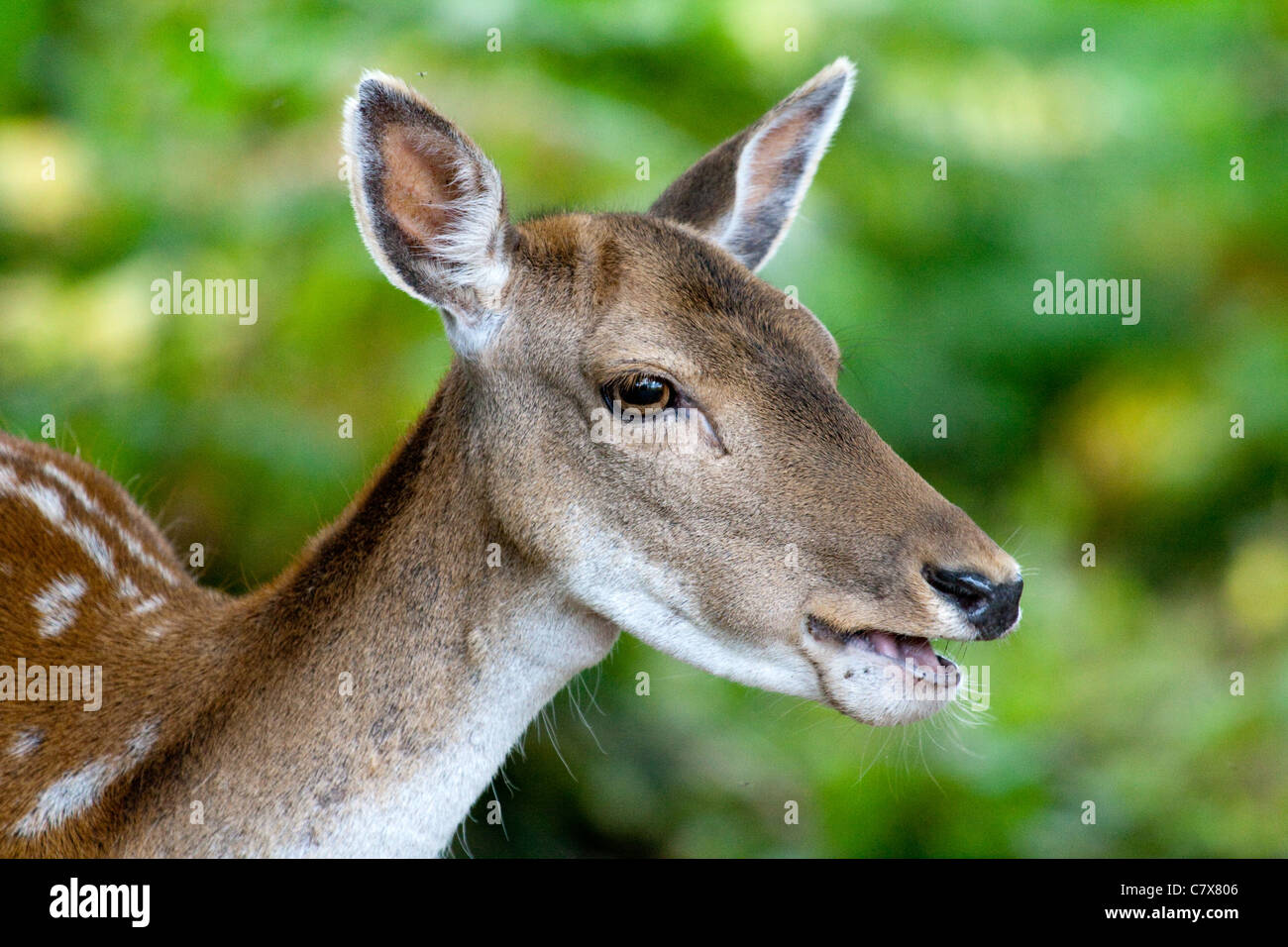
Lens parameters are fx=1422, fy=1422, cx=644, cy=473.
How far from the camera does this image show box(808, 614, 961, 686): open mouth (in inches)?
138

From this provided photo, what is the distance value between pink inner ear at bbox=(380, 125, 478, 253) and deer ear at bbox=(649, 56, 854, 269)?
90 cm

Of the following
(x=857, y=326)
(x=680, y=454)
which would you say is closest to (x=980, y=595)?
(x=680, y=454)

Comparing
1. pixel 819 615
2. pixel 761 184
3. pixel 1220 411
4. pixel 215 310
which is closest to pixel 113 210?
pixel 215 310

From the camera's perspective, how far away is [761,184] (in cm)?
473

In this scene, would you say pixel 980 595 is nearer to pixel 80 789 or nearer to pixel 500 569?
pixel 500 569

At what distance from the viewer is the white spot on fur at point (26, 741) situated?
3.78 m

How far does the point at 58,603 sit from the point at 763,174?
2565 millimetres

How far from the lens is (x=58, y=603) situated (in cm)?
409

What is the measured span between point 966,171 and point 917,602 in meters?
5.75

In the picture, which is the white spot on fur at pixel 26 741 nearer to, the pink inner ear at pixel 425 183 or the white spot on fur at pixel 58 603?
the white spot on fur at pixel 58 603

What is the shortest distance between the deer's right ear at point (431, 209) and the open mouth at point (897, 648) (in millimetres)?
1220

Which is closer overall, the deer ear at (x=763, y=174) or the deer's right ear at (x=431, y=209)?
the deer's right ear at (x=431, y=209)

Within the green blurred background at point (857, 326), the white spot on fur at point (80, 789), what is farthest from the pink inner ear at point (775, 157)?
the white spot on fur at point (80, 789)

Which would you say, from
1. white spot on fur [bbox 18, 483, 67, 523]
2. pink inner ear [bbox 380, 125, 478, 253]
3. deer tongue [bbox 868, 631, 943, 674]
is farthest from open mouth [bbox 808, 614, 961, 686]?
white spot on fur [bbox 18, 483, 67, 523]
